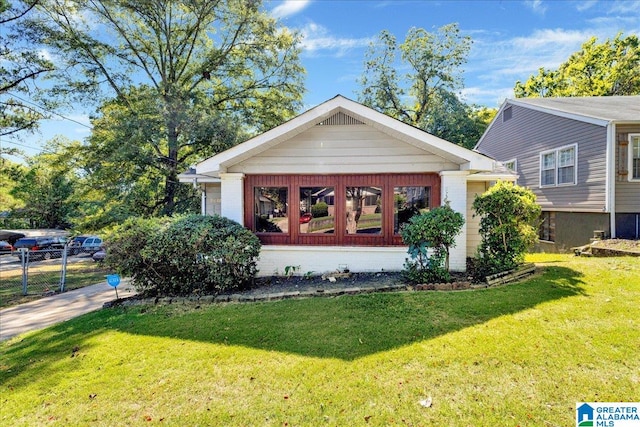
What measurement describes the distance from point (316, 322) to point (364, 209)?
11.9 ft

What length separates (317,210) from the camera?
7848mm

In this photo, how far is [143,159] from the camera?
14586 mm

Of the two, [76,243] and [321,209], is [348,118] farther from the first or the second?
[76,243]

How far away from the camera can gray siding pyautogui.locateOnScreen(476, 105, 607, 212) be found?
10523 mm

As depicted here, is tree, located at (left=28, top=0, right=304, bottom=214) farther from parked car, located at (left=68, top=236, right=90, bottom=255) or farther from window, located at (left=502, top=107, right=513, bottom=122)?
parked car, located at (left=68, top=236, right=90, bottom=255)

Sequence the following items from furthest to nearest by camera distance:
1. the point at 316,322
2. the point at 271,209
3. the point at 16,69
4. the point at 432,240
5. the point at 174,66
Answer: the point at 174,66
the point at 16,69
the point at 271,209
the point at 432,240
the point at 316,322

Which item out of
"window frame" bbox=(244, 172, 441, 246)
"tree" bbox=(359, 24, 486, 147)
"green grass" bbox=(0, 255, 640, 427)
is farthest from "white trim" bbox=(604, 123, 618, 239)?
"tree" bbox=(359, 24, 486, 147)

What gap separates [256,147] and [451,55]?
21654mm

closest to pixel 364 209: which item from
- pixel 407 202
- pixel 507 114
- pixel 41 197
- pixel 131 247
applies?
pixel 407 202

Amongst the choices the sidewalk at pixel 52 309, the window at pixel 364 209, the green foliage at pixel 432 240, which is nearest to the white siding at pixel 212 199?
the sidewalk at pixel 52 309

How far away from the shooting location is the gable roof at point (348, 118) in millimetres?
6945

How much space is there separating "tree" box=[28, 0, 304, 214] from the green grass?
12.2 meters

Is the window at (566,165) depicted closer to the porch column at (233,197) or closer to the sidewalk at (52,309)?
the porch column at (233,197)

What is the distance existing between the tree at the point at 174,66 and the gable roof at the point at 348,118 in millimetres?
9096
